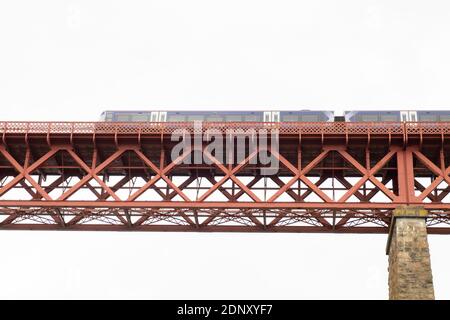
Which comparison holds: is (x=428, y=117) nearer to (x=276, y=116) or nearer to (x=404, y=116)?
(x=404, y=116)

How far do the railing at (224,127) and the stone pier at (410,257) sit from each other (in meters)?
4.77

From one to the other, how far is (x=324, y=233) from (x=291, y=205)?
13.1 ft

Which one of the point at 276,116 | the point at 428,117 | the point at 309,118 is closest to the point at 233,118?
the point at 276,116

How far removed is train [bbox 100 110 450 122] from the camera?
162 ft

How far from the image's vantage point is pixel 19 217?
4669 cm

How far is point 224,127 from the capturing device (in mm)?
45438

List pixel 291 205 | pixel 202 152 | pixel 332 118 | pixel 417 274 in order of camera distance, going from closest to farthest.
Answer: pixel 417 274 → pixel 291 205 → pixel 202 152 → pixel 332 118

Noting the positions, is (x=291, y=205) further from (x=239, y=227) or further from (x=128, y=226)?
(x=128, y=226)

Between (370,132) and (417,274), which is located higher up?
(370,132)

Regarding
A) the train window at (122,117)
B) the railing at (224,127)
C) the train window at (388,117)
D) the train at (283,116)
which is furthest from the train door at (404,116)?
the train window at (122,117)

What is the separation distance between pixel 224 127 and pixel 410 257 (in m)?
12.2

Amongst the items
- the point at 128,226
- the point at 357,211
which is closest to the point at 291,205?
the point at 357,211

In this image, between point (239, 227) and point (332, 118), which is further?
point (332, 118)

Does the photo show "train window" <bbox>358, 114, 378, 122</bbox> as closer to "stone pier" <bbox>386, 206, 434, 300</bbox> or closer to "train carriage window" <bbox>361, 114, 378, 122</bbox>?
"train carriage window" <bbox>361, 114, 378, 122</bbox>
